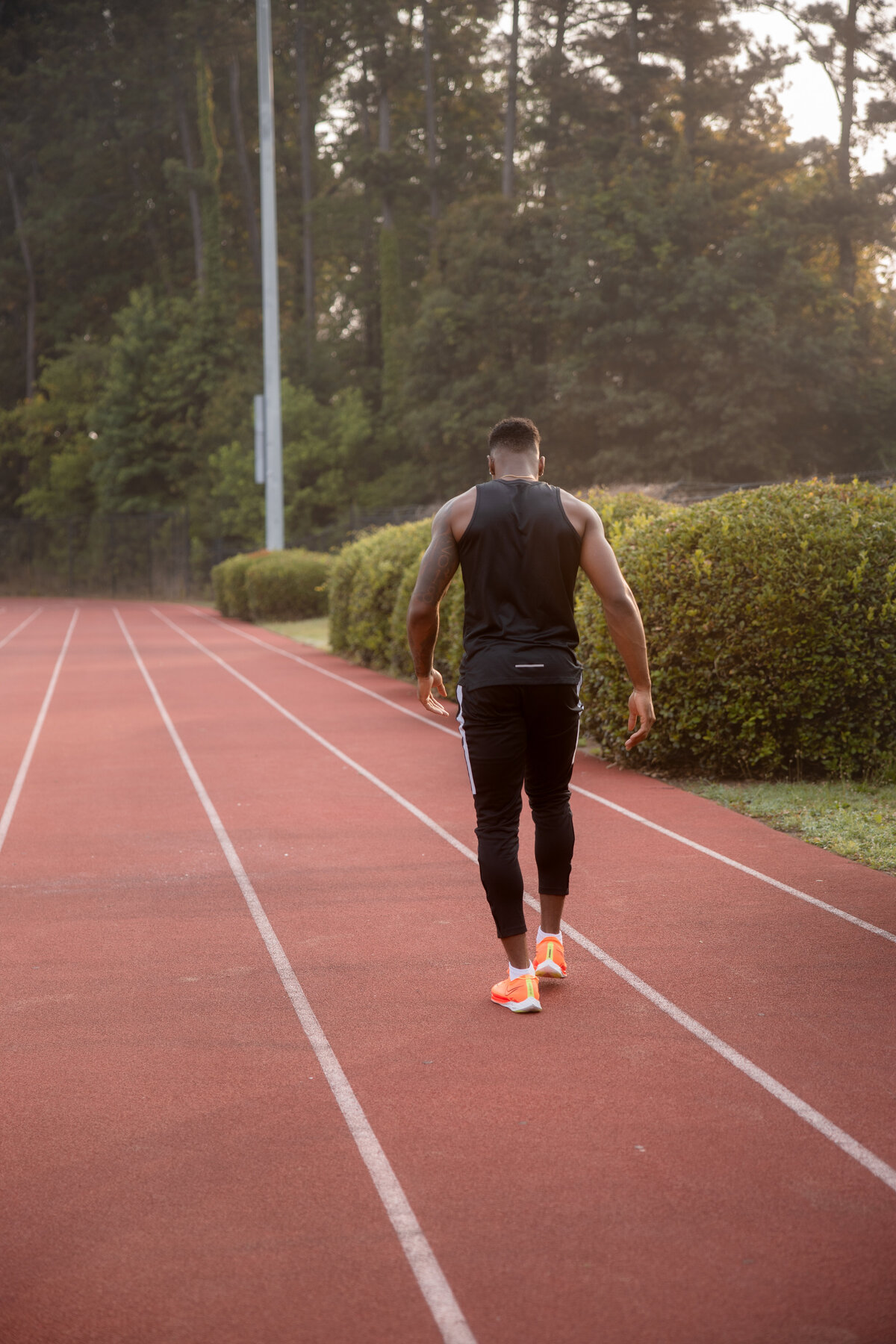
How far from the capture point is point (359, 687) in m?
14.4

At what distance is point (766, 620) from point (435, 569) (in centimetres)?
422

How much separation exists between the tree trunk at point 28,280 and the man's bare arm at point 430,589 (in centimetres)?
5048

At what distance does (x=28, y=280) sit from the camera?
52062mm

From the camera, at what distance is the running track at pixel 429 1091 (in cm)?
276

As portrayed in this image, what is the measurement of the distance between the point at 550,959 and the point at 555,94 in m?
37.7

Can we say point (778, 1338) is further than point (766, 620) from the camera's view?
No

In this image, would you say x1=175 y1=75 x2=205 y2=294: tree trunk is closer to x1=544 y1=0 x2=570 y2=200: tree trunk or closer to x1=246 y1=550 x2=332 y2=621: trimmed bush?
x1=544 y1=0 x2=570 y2=200: tree trunk

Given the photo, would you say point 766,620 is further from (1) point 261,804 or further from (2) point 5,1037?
(2) point 5,1037

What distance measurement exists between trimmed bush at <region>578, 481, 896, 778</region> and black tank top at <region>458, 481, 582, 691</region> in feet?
13.3

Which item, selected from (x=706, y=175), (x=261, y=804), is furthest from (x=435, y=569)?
(x=706, y=175)

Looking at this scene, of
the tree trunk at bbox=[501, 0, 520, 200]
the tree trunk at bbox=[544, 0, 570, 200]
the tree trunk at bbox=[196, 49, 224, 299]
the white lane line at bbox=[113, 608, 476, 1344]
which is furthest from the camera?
the tree trunk at bbox=[196, 49, 224, 299]

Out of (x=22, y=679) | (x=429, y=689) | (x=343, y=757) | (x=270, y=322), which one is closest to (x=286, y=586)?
(x=270, y=322)

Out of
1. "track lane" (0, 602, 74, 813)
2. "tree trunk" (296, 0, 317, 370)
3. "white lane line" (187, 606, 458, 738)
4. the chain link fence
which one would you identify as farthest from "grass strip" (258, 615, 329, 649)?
"tree trunk" (296, 0, 317, 370)

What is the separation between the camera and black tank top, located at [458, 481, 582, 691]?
4.24 metres
